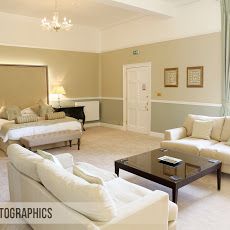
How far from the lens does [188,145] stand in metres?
4.17

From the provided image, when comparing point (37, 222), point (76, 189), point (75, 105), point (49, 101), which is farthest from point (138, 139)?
point (76, 189)

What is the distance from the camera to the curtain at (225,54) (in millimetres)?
5027

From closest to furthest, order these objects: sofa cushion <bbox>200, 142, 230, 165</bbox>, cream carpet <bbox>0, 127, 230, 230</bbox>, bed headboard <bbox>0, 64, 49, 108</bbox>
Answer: cream carpet <bbox>0, 127, 230, 230</bbox> → sofa cushion <bbox>200, 142, 230, 165</bbox> → bed headboard <bbox>0, 64, 49, 108</bbox>

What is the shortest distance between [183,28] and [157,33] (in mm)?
811

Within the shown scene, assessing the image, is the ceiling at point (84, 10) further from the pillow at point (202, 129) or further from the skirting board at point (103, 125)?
the skirting board at point (103, 125)

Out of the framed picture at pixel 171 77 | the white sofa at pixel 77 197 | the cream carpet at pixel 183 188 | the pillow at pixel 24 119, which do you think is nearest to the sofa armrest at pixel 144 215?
the white sofa at pixel 77 197

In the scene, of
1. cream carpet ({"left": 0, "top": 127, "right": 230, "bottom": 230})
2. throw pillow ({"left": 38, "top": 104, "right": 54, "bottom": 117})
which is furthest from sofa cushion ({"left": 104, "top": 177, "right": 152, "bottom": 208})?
throw pillow ({"left": 38, "top": 104, "right": 54, "bottom": 117})

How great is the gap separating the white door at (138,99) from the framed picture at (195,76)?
1.32 m

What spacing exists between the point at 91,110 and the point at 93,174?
578 cm

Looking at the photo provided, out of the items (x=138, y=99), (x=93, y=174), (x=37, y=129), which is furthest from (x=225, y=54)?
(x=37, y=129)

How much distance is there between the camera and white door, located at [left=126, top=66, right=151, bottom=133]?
7.06m

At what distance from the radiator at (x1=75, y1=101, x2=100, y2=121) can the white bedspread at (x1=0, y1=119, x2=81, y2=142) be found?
2332 mm

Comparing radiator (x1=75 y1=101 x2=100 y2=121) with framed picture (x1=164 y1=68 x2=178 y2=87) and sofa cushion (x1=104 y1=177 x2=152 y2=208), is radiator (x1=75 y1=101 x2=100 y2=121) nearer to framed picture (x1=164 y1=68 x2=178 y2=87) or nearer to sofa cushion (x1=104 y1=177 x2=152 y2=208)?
framed picture (x1=164 y1=68 x2=178 y2=87)

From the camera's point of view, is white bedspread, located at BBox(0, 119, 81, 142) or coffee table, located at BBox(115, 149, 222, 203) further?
white bedspread, located at BBox(0, 119, 81, 142)
